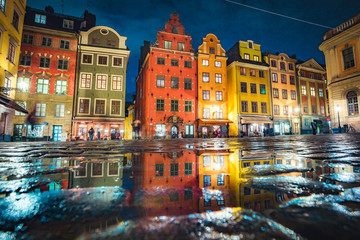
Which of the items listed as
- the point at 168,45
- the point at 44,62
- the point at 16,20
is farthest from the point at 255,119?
the point at 44,62

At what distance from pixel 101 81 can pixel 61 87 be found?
4502 millimetres

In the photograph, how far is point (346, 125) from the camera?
1869 cm

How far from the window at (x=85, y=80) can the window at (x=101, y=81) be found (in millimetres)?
944

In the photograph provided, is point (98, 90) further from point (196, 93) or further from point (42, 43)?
point (196, 93)

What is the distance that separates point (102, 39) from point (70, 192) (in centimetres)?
2656

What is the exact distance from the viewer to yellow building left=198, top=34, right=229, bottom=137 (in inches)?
1043

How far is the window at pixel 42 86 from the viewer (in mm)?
20578

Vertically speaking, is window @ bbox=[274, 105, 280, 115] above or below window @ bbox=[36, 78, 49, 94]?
below

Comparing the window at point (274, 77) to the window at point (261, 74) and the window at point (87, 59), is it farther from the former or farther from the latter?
the window at point (87, 59)

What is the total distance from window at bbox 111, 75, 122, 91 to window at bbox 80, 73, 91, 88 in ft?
8.90

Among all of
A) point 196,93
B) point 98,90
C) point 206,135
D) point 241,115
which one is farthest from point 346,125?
point 98,90

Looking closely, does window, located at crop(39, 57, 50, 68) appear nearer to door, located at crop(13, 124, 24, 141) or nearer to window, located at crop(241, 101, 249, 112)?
door, located at crop(13, 124, 24, 141)

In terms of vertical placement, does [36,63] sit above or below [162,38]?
below

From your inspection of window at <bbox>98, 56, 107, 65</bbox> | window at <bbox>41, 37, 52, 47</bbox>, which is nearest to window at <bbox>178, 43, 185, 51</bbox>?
window at <bbox>98, 56, 107, 65</bbox>
